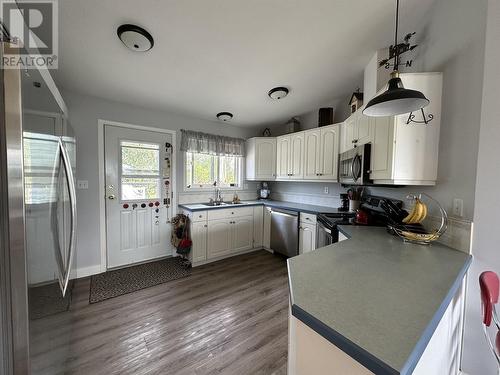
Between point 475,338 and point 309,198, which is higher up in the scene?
point 309,198

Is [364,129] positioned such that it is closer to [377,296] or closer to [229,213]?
[377,296]

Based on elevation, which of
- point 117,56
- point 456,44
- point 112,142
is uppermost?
point 117,56

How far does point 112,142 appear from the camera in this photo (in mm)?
2844

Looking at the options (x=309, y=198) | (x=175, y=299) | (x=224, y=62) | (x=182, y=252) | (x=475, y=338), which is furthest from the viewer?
(x=309, y=198)

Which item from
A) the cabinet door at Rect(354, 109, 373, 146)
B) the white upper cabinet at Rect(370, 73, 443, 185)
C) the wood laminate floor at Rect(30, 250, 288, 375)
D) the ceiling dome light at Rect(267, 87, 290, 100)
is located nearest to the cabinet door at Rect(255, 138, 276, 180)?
the ceiling dome light at Rect(267, 87, 290, 100)

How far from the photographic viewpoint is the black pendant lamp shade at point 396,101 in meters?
1.04

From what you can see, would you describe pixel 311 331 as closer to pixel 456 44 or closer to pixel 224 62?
pixel 456 44

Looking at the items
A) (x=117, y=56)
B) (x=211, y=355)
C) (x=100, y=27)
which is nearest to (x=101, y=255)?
(x=211, y=355)

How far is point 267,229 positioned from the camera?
11.9ft

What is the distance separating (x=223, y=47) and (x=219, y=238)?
101 inches

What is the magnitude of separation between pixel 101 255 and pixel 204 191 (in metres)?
1.77

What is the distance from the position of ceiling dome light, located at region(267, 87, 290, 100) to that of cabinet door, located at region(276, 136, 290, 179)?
96 centimetres

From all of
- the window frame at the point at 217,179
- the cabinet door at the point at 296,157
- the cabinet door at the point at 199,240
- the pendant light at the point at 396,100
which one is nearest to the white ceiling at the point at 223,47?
the pendant light at the point at 396,100

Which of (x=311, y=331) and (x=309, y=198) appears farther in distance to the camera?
(x=309, y=198)
